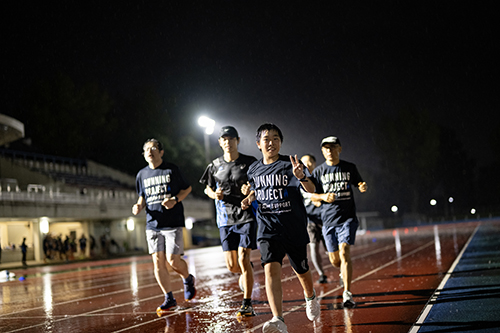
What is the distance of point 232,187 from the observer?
267 inches

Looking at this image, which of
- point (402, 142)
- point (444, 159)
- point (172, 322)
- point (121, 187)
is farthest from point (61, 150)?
point (444, 159)

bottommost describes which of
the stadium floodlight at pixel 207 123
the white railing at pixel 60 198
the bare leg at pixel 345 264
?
the bare leg at pixel 345 264

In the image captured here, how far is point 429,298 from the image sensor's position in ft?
22.0

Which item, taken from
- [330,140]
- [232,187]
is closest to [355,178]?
[330,140]

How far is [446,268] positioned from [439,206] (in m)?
81.4

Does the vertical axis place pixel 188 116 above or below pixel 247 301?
above

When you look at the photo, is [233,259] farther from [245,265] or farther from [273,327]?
[273,327]

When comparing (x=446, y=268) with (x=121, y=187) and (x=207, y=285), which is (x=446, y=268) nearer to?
(x=207, y=285)

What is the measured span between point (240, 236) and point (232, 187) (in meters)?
0.62

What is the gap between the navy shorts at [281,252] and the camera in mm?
5035

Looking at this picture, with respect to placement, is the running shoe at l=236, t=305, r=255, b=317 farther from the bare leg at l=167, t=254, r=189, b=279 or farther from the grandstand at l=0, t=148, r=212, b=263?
the grandstand at l=0, t=148, r=212, b=263

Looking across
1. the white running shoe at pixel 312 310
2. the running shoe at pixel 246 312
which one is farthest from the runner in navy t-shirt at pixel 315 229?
the white running shoe at pixel 312 310

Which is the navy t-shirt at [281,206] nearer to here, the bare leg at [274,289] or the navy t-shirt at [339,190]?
the bare leg at [274,289]

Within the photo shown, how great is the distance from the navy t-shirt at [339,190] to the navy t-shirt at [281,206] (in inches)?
79.0
